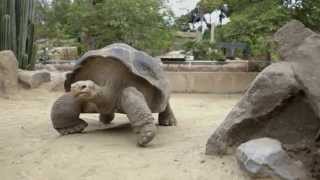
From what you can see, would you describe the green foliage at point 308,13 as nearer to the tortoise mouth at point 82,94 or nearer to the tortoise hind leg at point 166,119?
the tortoise hind leg at point 166,119

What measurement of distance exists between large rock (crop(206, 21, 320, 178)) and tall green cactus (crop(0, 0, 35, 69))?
7.47m

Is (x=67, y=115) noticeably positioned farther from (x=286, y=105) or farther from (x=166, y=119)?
(x=286, y=105)

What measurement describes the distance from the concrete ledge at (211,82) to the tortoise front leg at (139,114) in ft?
17.6

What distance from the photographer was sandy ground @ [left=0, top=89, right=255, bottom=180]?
11.3 feet

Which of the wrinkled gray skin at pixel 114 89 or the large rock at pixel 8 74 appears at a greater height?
the wrinkled gray skin at pixel 114 89

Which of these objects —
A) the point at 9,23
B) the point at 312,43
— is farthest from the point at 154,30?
the point at 312,43

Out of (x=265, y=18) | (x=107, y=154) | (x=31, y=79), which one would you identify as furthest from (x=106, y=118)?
(x=265, y=18)

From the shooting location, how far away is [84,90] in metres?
4.35

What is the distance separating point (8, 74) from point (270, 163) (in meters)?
6.62

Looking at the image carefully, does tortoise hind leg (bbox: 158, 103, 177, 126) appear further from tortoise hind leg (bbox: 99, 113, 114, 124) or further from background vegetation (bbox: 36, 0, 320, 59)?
background vegetation (bbox: 36, 0, 320, 59)

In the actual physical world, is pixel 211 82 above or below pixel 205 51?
below

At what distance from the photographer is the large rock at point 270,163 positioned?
3049mm

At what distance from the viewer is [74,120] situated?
4844mm

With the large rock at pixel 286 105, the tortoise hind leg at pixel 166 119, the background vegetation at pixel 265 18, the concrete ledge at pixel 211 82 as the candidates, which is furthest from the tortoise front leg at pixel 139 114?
the concrete ledge at pixel 211 82
